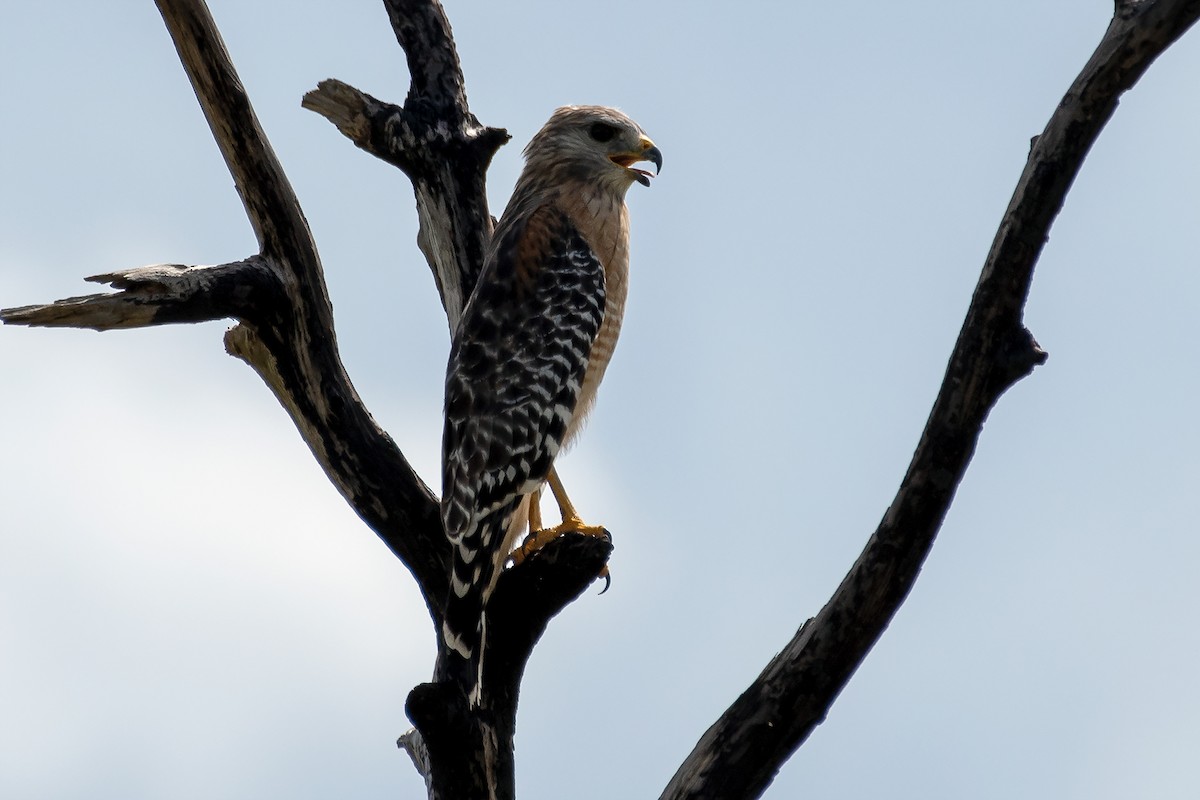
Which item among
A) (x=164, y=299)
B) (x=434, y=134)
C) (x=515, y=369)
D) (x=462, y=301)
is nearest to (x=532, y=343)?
(x=515, y=369)

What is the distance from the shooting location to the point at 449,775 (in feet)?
18.7

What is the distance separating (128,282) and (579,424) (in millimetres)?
3182

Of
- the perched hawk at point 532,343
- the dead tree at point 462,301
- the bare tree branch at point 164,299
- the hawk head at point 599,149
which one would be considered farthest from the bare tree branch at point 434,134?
the bare tree branch at point 164,299

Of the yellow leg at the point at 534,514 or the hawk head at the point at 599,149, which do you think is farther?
the hawk head at the point at 599,149

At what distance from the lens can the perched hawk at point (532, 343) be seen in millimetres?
6527

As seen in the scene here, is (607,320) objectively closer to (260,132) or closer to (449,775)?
(260,132)

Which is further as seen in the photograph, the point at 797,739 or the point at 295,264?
the point at 295,264

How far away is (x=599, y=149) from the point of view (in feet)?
28.3

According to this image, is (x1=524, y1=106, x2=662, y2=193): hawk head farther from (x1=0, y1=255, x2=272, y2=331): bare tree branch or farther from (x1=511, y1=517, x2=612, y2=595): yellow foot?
(x1=0, y1=255, x2=272, y2=331): bare tree branch

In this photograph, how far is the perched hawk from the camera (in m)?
6.53

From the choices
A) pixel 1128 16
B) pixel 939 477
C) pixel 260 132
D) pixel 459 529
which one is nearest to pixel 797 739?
pixel 939 477

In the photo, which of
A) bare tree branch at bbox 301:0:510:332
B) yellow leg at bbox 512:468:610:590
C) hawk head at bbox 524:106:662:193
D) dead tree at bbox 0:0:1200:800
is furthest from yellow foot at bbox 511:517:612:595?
hawk head at bbox 524:106:662:193

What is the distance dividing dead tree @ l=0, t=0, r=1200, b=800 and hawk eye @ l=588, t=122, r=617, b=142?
122cm

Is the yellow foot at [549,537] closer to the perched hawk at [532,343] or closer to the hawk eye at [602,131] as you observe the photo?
the perched hawk at [532,343]
